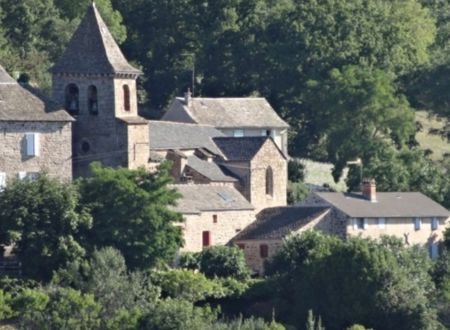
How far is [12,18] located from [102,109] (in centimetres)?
2340

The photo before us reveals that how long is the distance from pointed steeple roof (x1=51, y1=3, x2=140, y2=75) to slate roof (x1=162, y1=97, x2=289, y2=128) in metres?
12.1

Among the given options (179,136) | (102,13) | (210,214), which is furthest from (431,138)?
(210,214)

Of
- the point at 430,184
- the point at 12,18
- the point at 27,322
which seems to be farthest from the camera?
the point at 12,18

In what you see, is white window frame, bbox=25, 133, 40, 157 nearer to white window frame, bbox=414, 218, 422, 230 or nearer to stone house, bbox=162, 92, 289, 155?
white window frame, bbox=414, 218, 422, 230

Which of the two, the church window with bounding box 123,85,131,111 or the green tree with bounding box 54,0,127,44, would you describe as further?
the green tree with bounding box 54,0,127,44

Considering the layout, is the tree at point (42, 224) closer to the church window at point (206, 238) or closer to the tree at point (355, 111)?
the church window at point (206, 238)

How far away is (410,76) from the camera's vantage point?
391 ft

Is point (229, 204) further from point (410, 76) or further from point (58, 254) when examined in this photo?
point (410, 76)

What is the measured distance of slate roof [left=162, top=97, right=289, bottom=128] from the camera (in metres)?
108

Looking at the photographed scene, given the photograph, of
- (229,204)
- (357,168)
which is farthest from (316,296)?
(357,168)

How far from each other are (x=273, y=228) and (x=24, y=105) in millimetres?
10034

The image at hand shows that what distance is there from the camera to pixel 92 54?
310ft

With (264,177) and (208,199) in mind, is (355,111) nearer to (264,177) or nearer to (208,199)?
(264,177)

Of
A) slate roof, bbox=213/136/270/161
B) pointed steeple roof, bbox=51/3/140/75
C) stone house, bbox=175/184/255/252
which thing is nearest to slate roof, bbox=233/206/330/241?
stone house, bbox=175/184/255/252
